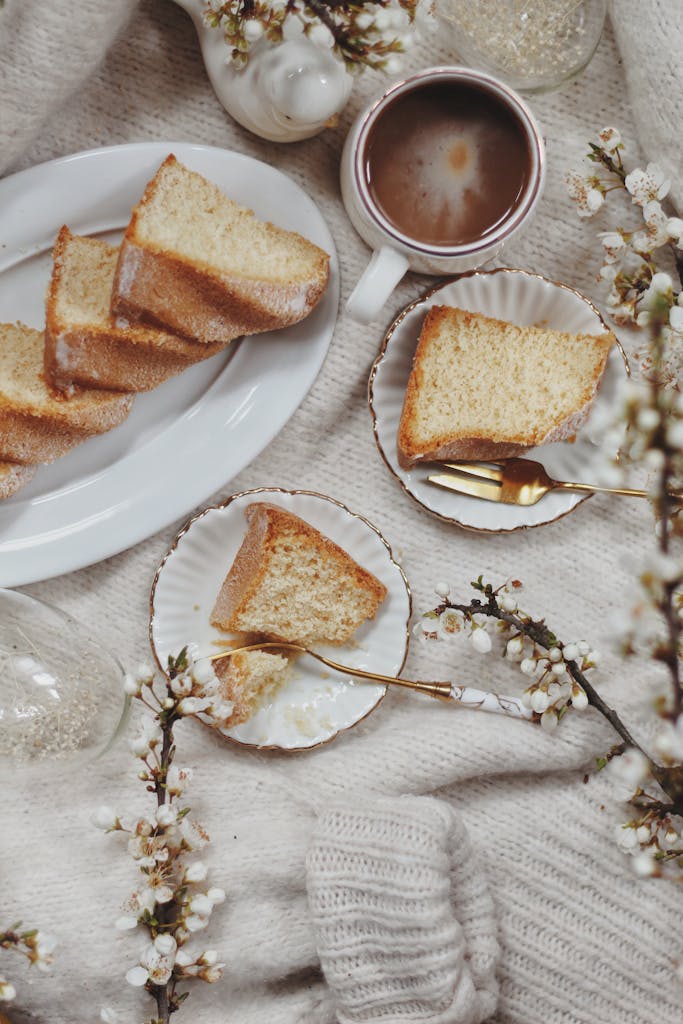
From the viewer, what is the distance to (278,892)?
1370 mm

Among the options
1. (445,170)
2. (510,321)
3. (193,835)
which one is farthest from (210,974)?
(445,170)

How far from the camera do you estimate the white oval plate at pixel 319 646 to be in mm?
1376

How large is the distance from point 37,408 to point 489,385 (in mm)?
594

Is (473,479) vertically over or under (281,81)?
under

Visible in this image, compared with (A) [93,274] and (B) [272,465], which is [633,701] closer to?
(B) [272,465]

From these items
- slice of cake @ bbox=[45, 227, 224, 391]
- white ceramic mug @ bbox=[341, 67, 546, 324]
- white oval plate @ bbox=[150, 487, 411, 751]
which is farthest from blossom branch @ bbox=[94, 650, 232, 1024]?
white ceramic mug @ bbox=[341, 67, 546, 324]

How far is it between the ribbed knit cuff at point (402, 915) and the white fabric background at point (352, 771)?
55 mm

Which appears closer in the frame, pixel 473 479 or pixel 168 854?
pixel 168 854

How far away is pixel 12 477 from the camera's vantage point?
130 cm

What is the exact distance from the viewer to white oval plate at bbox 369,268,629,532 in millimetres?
1359

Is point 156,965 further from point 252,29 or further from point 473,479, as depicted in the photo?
point 252,29

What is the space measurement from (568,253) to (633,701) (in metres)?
0.63

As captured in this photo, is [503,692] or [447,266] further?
[503,692]

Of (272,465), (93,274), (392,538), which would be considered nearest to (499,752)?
(392,538)
